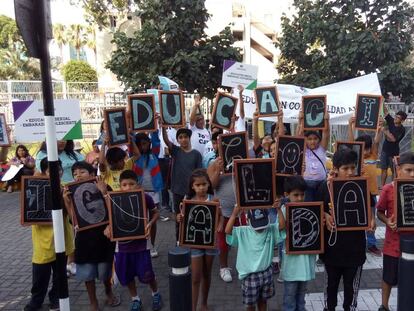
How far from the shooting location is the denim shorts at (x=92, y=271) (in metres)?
4.04

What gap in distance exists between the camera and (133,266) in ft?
13.5

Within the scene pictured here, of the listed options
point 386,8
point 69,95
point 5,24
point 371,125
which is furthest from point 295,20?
point 5,24

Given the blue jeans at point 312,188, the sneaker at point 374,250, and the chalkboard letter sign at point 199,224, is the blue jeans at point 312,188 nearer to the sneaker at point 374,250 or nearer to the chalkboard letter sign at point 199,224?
the sneaker at point 374,250

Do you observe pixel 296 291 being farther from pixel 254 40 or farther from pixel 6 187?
pixel 254 40

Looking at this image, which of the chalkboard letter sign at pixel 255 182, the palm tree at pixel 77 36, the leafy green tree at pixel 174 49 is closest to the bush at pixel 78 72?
the palm tree at pixel 77 36

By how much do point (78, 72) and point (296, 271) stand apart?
27.9 meters

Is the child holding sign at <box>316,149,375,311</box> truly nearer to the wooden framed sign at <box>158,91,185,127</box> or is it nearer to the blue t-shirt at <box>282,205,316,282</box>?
the blue t-shirt at <box>282,205,316,282</box>

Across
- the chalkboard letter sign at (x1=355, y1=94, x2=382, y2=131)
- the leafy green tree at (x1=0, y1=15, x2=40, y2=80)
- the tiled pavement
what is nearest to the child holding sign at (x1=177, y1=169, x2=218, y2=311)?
the tiled pavement

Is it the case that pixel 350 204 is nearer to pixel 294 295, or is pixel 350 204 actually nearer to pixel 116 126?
pixel 294 295

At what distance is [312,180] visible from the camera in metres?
5.29

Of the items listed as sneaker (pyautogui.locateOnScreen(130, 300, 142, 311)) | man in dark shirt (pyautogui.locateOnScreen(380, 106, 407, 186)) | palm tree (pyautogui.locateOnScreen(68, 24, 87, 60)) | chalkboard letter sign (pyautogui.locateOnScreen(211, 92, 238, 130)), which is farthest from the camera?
palm tree (pyautogui.locateOnScreen(68, 24, 87, 60))

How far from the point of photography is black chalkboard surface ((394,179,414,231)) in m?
3.57

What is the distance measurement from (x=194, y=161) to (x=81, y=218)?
5.98ft

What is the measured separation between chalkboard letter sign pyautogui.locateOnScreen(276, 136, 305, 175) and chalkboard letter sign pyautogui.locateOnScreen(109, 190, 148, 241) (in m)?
1.62
